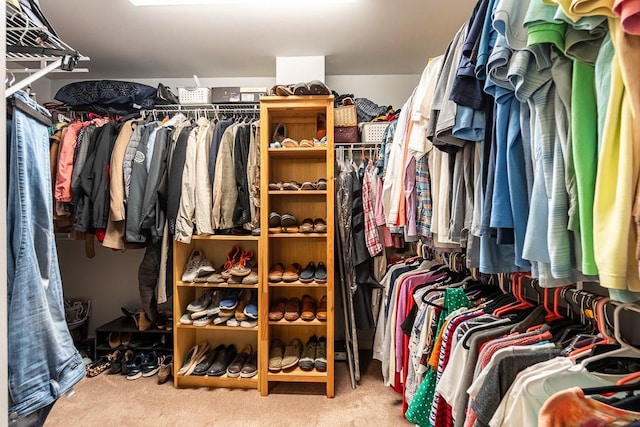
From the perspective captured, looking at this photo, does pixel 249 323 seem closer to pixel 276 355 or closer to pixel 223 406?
pixel 276 355

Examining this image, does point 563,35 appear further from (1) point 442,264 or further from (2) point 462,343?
(1) point 442,264

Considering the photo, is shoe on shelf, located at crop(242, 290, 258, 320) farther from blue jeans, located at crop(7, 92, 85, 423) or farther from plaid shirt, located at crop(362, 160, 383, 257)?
blue jeans, located at crop(7, 92, 85, 423)

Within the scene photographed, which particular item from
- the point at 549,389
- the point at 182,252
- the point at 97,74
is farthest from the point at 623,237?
the point at 97,74

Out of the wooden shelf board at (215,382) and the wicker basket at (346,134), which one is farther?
the wicker basket at (346,134)

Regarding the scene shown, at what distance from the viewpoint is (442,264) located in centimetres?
191

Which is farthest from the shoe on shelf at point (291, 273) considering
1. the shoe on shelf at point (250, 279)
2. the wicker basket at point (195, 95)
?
the wicker basket at point (195, 95)

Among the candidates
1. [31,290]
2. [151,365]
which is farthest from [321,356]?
[31,290]

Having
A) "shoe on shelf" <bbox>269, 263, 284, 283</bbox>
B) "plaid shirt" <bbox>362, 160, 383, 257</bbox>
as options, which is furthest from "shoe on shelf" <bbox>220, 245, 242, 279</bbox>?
"plaid shirt" <bbox>362, 160, 383, 257</bbox>

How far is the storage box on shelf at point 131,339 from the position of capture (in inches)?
94.9

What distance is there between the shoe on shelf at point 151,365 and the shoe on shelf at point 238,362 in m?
0.52

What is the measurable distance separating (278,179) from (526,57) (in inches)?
75.9

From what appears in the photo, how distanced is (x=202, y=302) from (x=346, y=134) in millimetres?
1472

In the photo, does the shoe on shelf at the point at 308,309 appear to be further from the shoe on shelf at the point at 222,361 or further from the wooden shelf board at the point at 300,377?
the shoe on shelf at the point at 222,361

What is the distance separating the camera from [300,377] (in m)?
2.09
